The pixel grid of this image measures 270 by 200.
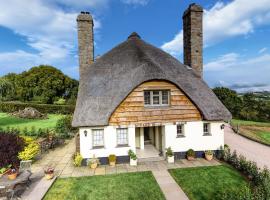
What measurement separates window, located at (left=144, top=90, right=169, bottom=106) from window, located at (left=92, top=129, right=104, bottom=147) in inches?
142

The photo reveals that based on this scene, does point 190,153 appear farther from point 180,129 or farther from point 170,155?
point 180,129

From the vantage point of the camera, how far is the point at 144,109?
13.1 meters

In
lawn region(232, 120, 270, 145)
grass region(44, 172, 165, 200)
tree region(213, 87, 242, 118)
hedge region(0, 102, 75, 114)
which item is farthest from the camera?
hedge region(0, 102, 75, 114)

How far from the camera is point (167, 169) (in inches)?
475

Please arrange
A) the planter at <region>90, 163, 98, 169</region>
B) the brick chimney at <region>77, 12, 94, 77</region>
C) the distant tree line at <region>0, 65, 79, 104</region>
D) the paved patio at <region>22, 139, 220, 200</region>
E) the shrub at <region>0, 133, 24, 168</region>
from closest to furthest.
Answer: the paved patio at <region>22, 139, 220, 200</region>, the shrub at <region>0, 133, 24, 168</region>, the planter at <region>90, 163, 98, 169</region>, the brick chimney at <region>77, 12, 94, 77</region>, the distant tree line at <region>0, 65, 79, 104</region>

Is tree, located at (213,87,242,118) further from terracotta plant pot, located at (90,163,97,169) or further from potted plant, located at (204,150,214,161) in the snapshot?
terracotta plant pot, located at (90,163,97,169)

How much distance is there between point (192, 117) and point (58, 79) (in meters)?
47.8

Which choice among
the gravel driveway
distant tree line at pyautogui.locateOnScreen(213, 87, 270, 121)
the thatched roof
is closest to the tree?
distant tree line at pyautogui.locateOnScreen(213, 87, 270, 121)

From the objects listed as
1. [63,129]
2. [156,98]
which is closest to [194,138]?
[156,98]

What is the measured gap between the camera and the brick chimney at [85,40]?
16891mm

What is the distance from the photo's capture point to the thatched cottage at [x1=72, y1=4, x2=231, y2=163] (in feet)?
41.7

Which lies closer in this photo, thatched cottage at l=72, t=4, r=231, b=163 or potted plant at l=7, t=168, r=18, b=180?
potted plant at l=7, t=168, r=18, b=180

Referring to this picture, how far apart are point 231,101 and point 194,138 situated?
22181 mm

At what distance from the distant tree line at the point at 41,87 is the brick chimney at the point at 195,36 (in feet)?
128
